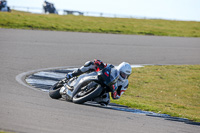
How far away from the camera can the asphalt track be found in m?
5.79

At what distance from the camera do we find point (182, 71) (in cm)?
1515

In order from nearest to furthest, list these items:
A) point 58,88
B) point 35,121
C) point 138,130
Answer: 1. point 35,121
2. point 138,130
3. point 58,88

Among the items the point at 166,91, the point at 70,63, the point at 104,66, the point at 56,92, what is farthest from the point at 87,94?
the point at 70,63

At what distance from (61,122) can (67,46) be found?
40.0ft

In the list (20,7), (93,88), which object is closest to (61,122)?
(93,88)

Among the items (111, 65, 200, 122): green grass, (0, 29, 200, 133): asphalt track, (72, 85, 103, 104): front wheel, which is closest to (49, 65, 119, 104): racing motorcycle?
(72, 85, 103, 104): front wheel

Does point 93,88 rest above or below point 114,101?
above

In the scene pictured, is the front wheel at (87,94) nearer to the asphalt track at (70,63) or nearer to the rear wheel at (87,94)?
the rear wheel at (87,94)

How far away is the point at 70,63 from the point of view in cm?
1435

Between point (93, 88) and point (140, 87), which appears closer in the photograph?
point (93, 88)

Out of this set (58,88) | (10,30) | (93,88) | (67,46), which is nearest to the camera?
(93,88)

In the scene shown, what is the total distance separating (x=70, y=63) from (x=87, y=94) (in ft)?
23.1

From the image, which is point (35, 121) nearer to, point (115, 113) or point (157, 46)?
point (115, 113)

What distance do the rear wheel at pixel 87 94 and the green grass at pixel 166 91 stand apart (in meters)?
1.66
